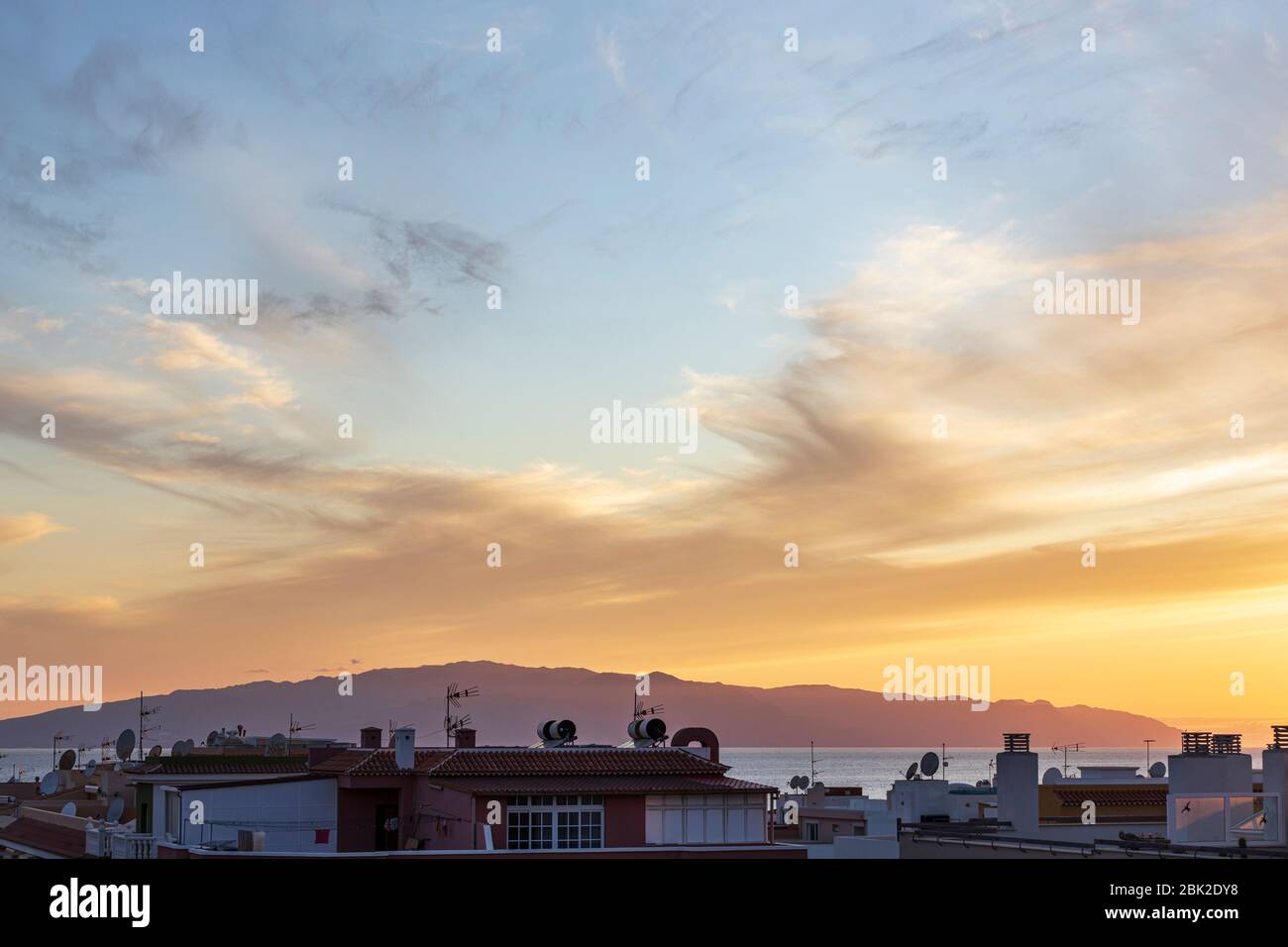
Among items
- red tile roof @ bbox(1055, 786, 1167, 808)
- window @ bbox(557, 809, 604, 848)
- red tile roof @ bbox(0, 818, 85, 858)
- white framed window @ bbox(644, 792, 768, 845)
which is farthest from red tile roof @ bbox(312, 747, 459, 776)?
red tile roof @ bbox(1055, 786, 1167, 808)

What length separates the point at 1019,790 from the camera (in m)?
59.9

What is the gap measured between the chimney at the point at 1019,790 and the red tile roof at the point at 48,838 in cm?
3824

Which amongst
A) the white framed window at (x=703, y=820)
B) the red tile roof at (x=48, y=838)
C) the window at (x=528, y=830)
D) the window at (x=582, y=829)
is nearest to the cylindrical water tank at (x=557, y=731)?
the white framed window at (x=703, y=820)

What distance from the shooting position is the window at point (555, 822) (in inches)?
1984

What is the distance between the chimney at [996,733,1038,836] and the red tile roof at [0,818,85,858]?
3824cm

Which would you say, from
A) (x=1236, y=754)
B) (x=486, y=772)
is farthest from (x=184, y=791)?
(x=1236, y=754)

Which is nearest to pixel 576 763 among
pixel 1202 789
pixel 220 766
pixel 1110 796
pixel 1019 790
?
pixel 220 766

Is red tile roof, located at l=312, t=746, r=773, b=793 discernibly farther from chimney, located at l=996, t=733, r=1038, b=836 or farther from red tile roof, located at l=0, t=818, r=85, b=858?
chimney, located at l=996, t=733, r=1038, b=836

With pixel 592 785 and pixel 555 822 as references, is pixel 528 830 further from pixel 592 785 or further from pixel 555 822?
pixel 592 785

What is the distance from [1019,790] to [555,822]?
842 inches

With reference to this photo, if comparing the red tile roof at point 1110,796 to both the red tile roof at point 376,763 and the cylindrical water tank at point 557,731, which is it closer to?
the cylindrical water tank at point 557,731
